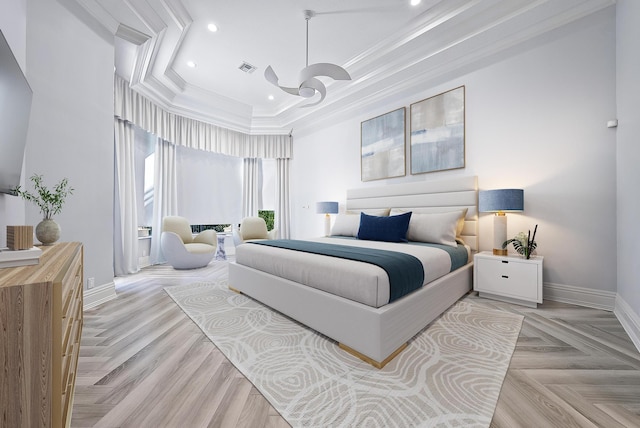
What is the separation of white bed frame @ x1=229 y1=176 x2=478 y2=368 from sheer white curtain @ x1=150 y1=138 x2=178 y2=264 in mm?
2580

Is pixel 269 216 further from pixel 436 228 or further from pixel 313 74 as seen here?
pixel 436 228

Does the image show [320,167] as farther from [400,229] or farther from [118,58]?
[118,58]

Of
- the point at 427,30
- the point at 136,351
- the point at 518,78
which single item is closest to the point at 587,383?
the point at 136,351

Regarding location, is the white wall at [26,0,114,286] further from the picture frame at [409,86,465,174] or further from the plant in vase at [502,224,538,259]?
the plant in vase at [502,224,538,259]

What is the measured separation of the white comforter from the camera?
165 cm

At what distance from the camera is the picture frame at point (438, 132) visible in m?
3.41

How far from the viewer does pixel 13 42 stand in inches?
75.8

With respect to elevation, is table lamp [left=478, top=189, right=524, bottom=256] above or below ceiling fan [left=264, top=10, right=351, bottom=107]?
→ below

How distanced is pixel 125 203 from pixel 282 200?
2971 mm

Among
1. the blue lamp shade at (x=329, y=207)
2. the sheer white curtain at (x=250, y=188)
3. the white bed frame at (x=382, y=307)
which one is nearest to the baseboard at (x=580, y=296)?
the white bed frame at (x=382, y=307)

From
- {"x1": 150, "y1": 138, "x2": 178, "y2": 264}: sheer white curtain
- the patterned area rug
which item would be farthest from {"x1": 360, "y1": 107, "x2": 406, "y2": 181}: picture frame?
{"x1": 150, "y1": 138, "x2": 178, "y2": 264}: sheer white curtain

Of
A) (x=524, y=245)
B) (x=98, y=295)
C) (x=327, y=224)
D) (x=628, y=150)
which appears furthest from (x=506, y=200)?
(x=98, y=295)

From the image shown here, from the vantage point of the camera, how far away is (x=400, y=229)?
3123 mm

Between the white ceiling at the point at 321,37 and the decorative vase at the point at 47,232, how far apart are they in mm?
2317
